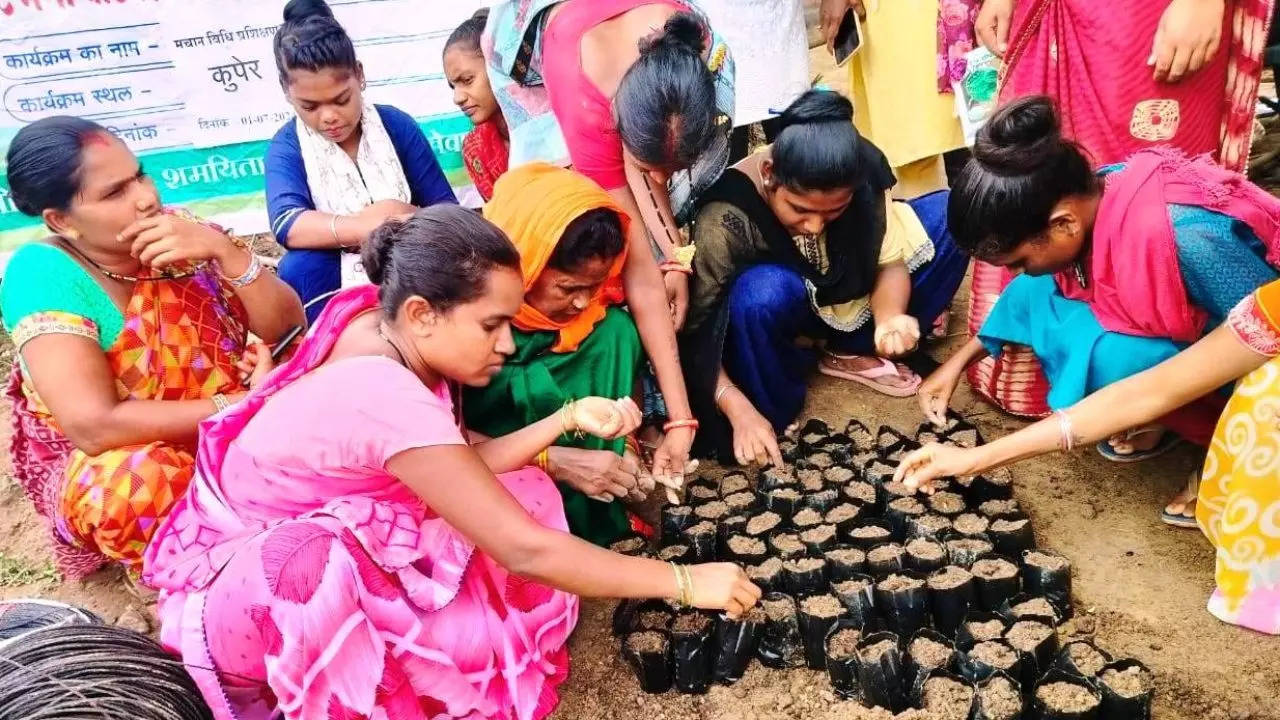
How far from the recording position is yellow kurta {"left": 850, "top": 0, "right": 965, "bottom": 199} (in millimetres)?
3982

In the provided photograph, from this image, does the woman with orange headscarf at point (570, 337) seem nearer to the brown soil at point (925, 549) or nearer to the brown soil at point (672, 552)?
the brown soil at point (672, 552)

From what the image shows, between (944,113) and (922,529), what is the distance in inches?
87.6

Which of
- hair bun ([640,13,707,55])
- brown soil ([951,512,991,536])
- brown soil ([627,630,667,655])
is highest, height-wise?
hair bun ([640,13,707,55])

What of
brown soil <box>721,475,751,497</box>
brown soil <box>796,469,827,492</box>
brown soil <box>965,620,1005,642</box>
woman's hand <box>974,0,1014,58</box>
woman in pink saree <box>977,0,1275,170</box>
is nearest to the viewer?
brown soil <box>965,620,1005,642</box>

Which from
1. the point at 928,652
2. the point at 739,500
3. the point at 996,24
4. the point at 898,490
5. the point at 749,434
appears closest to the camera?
the point at 928,652

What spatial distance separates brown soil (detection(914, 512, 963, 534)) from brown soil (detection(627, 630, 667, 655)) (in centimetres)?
76

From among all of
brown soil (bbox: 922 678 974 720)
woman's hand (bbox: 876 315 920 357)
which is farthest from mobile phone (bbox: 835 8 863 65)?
brown soil (bbox: 922 678 974 720)

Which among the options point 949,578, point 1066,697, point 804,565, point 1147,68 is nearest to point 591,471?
point 804,565

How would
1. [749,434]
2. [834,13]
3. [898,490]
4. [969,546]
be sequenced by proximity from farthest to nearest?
[834,13], [749,434], [898,490], [969,546]

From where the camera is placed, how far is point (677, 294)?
3.15m

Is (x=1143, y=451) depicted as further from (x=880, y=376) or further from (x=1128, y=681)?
(x=1128, y=681)

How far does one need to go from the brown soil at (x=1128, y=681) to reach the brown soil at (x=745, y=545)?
893mm

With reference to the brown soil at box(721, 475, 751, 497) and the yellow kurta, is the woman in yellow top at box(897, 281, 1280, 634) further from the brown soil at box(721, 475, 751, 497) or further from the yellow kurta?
the yellow kurta

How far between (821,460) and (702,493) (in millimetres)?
398
